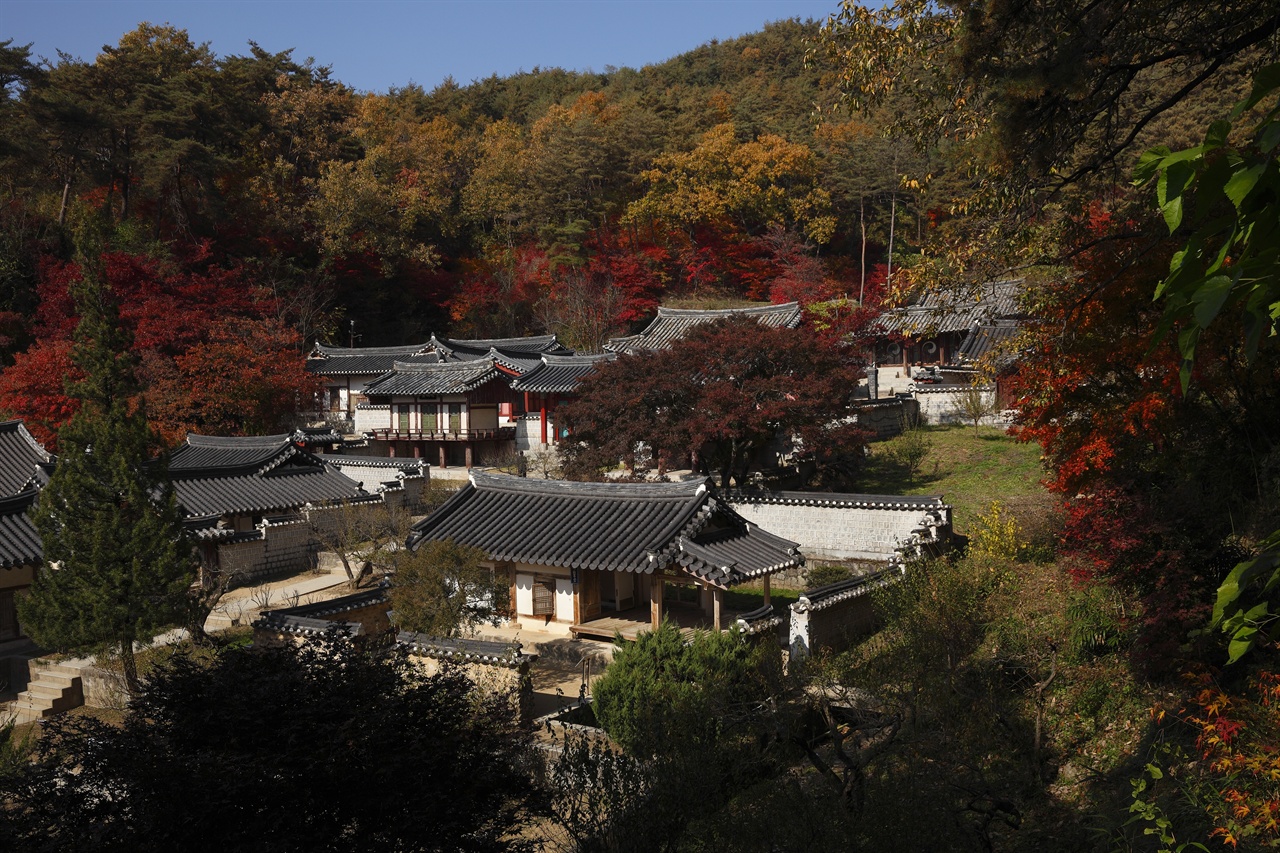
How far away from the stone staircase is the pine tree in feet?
6.92

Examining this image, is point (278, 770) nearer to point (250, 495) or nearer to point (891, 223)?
point (250, 495)

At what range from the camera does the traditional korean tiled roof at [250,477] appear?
78.2ft

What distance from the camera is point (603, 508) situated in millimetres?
18016

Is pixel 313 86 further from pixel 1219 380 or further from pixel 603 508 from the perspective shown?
pixel 1219 380

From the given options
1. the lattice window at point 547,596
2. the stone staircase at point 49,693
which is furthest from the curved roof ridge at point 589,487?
the stone staircase at point 49,693

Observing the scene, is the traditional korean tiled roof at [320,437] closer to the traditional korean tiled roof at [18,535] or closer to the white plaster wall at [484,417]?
the white plaster wall at [484,417]

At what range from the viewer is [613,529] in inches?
679

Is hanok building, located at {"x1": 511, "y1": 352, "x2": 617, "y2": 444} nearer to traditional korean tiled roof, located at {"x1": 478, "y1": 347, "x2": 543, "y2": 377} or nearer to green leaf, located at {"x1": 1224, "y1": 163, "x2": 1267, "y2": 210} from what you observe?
traditional korean tiled roof, located at {"x1": 478, "y1": 347, "x2": 543, "y2": 377}

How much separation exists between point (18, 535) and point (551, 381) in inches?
686

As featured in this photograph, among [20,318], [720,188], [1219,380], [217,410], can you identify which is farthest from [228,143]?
[1219,380]

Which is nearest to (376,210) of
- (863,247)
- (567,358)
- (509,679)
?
(567,358)

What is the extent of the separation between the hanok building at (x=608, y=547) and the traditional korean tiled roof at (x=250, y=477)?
26.2ft

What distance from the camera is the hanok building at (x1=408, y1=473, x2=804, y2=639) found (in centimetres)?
1617

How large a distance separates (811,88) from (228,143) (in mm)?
37031
